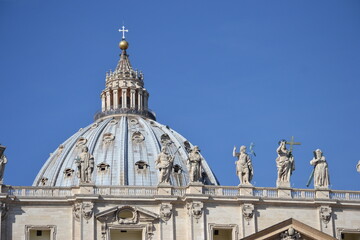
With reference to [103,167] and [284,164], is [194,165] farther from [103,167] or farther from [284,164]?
[103,167]

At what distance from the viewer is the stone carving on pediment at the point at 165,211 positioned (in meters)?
106

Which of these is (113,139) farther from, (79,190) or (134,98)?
(79,190)

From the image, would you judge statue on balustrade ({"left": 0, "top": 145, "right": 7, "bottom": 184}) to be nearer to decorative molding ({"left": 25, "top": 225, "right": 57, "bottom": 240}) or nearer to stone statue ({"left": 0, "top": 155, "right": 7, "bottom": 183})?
stone statue ({"left": 0, "top": 155, "right": 7, "bottom": 183})

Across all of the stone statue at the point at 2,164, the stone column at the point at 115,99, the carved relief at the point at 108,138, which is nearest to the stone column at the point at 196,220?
the stone statue at the point at 2,164

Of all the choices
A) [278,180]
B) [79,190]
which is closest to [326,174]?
[278,180]

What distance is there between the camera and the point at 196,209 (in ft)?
349

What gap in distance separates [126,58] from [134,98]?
6177mm

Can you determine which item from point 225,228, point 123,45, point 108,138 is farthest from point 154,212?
point 123,45

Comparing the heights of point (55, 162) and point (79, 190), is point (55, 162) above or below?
above

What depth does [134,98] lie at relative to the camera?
19412 cm

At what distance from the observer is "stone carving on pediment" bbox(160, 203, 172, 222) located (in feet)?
349

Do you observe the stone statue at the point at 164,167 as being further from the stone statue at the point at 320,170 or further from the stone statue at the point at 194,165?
the stone statue at the point at 320,170

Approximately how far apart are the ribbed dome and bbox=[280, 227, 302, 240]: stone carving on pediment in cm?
6515

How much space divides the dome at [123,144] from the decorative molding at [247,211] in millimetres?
61688
